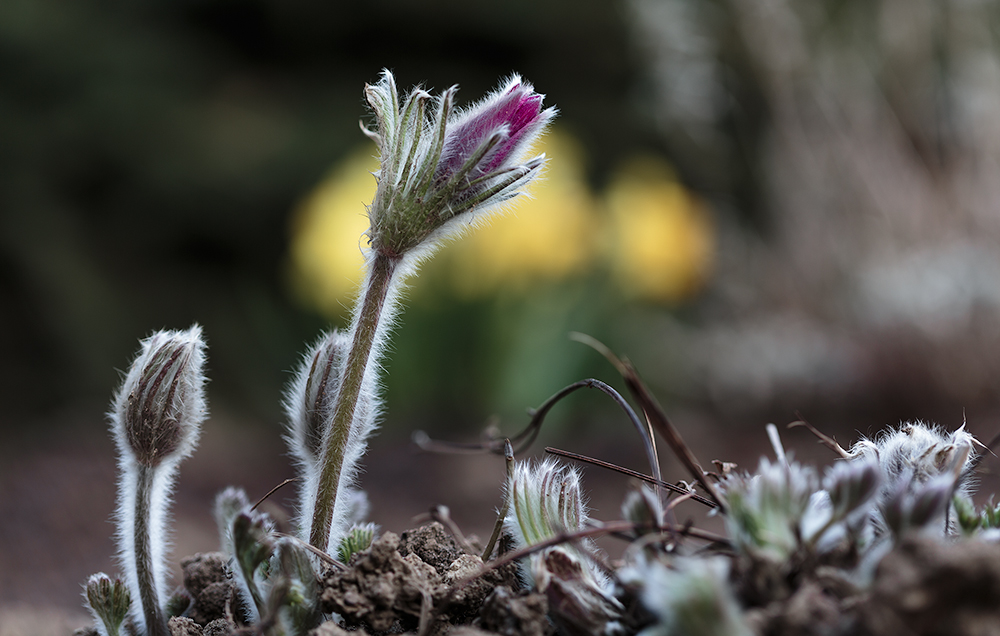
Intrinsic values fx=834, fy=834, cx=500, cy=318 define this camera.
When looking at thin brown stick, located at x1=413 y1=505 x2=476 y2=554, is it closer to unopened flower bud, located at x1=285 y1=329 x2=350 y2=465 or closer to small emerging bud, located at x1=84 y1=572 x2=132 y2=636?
unopened flower bud, located at x1=285 y1=329 x2=350 y2=465

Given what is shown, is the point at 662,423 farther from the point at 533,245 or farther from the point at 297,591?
the point at 533,245

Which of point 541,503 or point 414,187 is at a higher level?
point 414,187

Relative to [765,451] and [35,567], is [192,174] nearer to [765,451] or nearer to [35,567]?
[35,567]

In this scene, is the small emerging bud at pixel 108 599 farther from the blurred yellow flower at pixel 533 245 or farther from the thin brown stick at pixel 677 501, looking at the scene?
the blurred yellow flower at pixel 533 245

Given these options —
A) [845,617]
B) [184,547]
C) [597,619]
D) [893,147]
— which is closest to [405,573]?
[597,619]

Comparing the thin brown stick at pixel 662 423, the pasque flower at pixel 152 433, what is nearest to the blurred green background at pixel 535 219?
the pasque flower at pixel 152 433

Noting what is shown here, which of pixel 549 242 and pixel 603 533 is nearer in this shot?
pixel 603 533

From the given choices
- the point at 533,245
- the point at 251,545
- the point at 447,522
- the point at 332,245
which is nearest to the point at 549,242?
the point at 533,245
